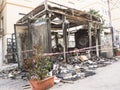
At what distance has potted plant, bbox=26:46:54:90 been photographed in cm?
632

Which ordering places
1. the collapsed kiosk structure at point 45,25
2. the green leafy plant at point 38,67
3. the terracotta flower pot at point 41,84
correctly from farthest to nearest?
the collapsed kiosk structure at point 45,25, the green leafy plant at point 38,67, the terracotta flower pot at point 41,84

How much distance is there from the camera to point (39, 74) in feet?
21.0

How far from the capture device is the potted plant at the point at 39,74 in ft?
20.7

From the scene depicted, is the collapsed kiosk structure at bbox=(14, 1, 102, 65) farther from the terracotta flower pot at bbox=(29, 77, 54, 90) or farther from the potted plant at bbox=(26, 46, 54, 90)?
the terracotta flower pot at bbox=(29, 77, 54, 90)

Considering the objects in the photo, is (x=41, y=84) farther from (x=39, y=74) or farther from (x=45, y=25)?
(x=45, y=25)

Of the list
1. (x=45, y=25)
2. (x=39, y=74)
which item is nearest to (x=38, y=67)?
(x=39, y=74)

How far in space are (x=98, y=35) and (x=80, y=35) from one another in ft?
7.23

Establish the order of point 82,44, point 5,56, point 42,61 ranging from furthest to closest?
point 5,56, point 82,44, point 42,61

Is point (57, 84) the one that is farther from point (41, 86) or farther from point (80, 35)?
point (80, 35)

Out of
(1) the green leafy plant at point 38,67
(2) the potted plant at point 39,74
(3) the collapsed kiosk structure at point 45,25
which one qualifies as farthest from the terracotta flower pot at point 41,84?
(3) the collapsed kiosk structure at point 45,25

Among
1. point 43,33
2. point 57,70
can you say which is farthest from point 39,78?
point 43,33

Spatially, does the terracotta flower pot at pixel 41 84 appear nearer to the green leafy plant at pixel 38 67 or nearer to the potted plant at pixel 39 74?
the potted plant at pixel 39 74

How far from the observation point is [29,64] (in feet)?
23.6

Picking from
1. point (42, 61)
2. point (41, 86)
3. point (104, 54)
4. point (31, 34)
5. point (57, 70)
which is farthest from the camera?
point (104, 54)
